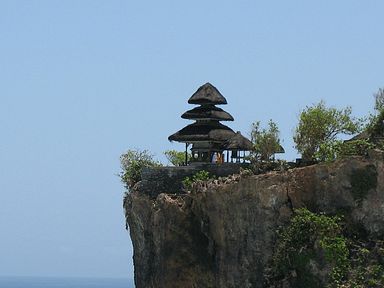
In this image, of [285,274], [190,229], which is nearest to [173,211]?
[190,229]

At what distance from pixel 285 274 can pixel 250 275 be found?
2491 millimetres

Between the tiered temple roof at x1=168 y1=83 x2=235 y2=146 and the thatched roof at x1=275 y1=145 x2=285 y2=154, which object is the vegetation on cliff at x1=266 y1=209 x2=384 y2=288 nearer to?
the thatched roof at x1=275 y1=145 x2=285 y2=154

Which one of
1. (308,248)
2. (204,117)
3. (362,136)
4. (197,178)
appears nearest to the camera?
(308,248)

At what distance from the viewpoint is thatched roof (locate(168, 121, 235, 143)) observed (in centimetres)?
5856

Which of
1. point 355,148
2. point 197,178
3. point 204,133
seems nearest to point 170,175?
point 197,178

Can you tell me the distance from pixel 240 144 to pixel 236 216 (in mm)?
5707

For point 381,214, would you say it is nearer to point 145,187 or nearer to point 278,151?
point 278,151

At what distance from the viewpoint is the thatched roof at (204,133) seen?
58562 millimetres

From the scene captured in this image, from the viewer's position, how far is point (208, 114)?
195 ft

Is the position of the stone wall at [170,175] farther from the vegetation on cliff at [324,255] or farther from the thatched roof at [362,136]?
the vegetation on cliff at [324,255]

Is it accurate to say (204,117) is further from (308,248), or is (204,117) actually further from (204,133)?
(308,248)

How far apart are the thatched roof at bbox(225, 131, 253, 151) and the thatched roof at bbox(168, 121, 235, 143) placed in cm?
85

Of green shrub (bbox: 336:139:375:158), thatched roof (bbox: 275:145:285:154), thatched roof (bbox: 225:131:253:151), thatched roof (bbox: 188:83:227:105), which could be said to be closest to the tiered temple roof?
thatched roof (bbox: 188:83:227:105)

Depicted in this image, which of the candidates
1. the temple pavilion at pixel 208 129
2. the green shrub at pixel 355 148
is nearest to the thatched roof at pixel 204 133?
the temple pavilion at pixel 208 129
